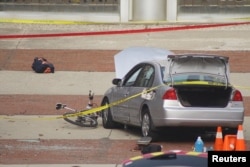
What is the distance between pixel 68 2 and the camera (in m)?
27.0

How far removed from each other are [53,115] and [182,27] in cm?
985

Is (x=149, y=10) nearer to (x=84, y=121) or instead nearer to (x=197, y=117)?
(x=84, y=121)

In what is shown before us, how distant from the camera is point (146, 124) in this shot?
14.0 meters

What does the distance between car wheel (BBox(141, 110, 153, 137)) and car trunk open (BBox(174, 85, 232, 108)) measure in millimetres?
700

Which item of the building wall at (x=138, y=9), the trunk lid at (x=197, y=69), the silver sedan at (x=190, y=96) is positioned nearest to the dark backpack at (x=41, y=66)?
the building wall at (x=138, y=9)

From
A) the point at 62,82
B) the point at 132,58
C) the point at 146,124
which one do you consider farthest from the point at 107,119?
the point at 62,82

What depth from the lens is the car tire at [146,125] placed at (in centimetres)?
1380

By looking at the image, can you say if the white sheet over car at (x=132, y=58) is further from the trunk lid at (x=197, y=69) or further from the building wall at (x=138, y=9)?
the building wall at (x=138, y=9)

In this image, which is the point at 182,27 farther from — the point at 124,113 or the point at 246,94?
the point at 124,113

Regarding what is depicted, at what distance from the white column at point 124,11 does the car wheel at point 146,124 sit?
41.8ft

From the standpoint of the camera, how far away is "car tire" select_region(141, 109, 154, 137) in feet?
45.3

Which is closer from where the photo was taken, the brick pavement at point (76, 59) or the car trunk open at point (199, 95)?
the car trunk open at point (199, 95)

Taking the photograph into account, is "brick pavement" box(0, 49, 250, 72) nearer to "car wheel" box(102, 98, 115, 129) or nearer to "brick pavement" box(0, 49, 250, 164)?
"brick pavement" box(0, 49, 250, 164)

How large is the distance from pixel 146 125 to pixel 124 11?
1313 cm
